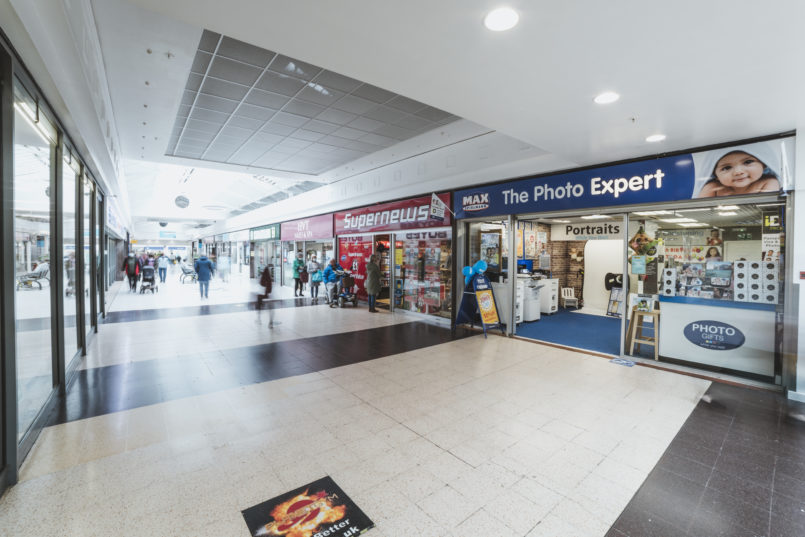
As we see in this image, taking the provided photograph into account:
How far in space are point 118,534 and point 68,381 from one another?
119 inches

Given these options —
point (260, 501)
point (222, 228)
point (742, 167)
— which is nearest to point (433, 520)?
point (260, 501)

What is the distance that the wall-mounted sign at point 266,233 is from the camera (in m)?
15.4

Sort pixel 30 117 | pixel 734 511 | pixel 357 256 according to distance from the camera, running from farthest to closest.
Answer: pixel 357 256
pixel 30 117
pixel 734 511

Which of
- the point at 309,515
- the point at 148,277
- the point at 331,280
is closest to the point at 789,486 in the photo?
the point at 309,515

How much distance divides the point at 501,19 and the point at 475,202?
476cm

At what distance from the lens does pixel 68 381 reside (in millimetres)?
3902

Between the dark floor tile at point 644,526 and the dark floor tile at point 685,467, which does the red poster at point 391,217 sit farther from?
the dark floor tile at point 644,526

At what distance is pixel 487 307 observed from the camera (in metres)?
6.59

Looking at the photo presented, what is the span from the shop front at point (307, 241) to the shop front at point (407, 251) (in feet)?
4.56

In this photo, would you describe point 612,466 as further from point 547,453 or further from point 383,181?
point 383,181

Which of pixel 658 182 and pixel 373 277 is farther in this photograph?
pixel 373 277

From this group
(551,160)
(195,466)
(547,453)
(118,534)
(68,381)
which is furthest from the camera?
Answer: (551,160)

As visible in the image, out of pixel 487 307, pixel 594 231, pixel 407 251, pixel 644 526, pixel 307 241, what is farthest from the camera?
pixel 307 241

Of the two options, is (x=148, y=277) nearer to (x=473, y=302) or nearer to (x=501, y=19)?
(x=473, y=302)
